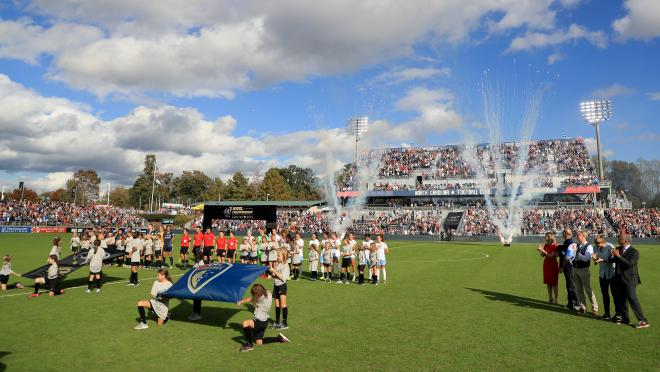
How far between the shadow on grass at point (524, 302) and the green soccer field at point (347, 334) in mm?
32

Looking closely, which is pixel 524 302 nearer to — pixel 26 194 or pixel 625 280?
pixel 625 280

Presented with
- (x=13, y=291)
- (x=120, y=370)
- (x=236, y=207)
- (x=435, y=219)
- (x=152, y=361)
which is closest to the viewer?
(x=120, y=370)

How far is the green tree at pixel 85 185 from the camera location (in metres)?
124

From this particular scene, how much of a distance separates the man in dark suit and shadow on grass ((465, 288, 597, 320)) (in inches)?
51.9

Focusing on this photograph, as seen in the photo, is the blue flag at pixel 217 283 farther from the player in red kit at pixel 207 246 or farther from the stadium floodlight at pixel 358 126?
the stadium floodlight at pixel 358 126

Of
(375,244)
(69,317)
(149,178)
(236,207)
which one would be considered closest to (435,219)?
(236,207)

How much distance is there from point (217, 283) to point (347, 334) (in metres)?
3.38

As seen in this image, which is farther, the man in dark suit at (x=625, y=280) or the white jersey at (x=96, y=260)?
the white jersey at (x=96, y=260)

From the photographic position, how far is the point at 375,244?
52.2 feet

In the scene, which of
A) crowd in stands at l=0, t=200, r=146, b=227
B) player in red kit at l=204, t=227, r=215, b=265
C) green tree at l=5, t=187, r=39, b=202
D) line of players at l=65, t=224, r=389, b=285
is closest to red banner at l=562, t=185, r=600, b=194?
line of players at l=65, t=224, r=389, b=285

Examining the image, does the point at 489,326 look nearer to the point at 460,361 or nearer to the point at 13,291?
the point at 460,361

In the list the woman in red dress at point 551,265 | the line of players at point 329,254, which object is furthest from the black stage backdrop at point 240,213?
the woman in red dress at point 551,265

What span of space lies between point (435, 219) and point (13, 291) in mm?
54219

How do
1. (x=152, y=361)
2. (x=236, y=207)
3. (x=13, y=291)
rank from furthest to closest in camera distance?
1. (x=236, y=207)
2. (x=13, y=291)
3. (x=152, y=361)
